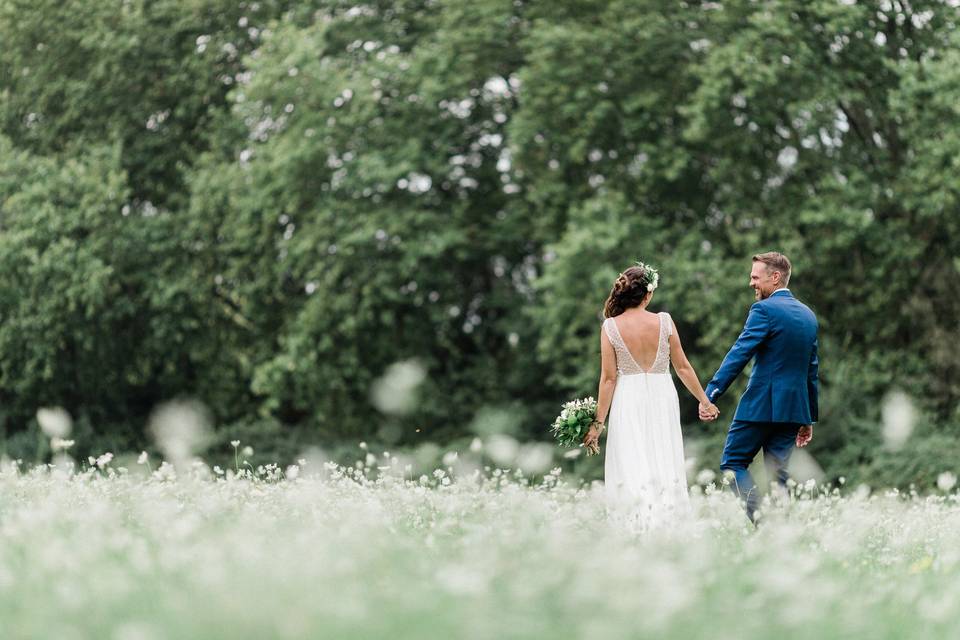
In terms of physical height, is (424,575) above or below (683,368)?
above

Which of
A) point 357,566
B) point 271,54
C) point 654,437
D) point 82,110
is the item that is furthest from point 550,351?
point 357,566

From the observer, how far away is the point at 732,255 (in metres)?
19.9

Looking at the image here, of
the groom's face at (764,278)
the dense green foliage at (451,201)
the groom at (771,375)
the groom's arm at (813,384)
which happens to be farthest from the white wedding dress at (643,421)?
the dense green foliage at (451,201)

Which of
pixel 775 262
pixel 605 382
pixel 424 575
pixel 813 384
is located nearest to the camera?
pixel 424 575

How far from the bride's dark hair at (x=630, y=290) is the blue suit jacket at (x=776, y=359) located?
73cm

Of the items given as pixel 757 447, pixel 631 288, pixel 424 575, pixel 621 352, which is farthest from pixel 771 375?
pixel 424 575

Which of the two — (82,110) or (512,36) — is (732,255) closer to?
(512,36)

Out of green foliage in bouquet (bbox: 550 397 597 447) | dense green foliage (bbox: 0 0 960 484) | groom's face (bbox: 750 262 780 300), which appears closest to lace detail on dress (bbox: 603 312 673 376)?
green foliage in bouquet (bbox: 550 397 597 447)

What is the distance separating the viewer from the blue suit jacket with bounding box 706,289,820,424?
8344mm

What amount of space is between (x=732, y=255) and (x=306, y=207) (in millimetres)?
7138

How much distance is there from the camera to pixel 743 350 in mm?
8367

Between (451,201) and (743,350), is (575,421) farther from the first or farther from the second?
(451,201)

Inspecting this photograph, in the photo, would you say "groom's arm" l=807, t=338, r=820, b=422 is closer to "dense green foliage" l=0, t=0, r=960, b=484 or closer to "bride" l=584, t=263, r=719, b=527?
"bride" l=584, t=263, r=719, b=527

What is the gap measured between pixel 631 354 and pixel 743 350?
77 cm
